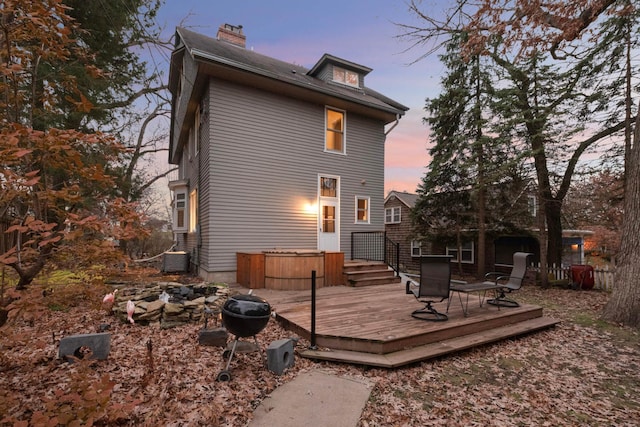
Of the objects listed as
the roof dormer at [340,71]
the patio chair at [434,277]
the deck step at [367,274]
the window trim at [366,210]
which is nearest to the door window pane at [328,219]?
the window trim at [366,210]

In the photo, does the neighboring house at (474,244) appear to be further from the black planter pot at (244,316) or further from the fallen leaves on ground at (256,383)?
the black planter pot at (244,316)

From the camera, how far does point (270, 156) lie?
9.59 meters

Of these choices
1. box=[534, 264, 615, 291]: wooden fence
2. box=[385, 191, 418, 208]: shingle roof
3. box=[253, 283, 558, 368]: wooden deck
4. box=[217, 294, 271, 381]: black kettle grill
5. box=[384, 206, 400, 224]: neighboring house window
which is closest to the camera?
box=[217, 294, 271, 381]: black kettle grill

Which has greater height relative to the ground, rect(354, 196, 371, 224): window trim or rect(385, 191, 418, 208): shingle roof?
rect(385, 191, 418, 208): shingle roof

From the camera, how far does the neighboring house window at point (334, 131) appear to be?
1086 centimetres

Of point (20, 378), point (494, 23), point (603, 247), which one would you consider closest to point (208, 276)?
point (20, 378)

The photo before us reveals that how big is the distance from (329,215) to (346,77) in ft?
19.5

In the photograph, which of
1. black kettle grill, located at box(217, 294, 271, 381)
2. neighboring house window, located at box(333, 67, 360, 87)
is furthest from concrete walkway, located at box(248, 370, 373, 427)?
neighboring house window, located at box(333, 67, 360, 87)

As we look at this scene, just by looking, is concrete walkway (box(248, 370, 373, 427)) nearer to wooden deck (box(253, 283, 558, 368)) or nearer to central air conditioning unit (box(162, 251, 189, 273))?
wooden deck (box(253, 283, 558, 368))

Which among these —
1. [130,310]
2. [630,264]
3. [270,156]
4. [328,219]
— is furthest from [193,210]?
[630,264]

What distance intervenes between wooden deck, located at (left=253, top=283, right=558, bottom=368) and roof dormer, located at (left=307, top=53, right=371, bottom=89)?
29.3ft

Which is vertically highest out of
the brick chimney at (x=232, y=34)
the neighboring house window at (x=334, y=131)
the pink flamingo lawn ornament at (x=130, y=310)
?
the brick chimney at (x=232, y=34)

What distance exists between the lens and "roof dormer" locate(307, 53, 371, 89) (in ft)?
39.0

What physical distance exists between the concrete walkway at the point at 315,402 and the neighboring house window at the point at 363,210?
812cm
